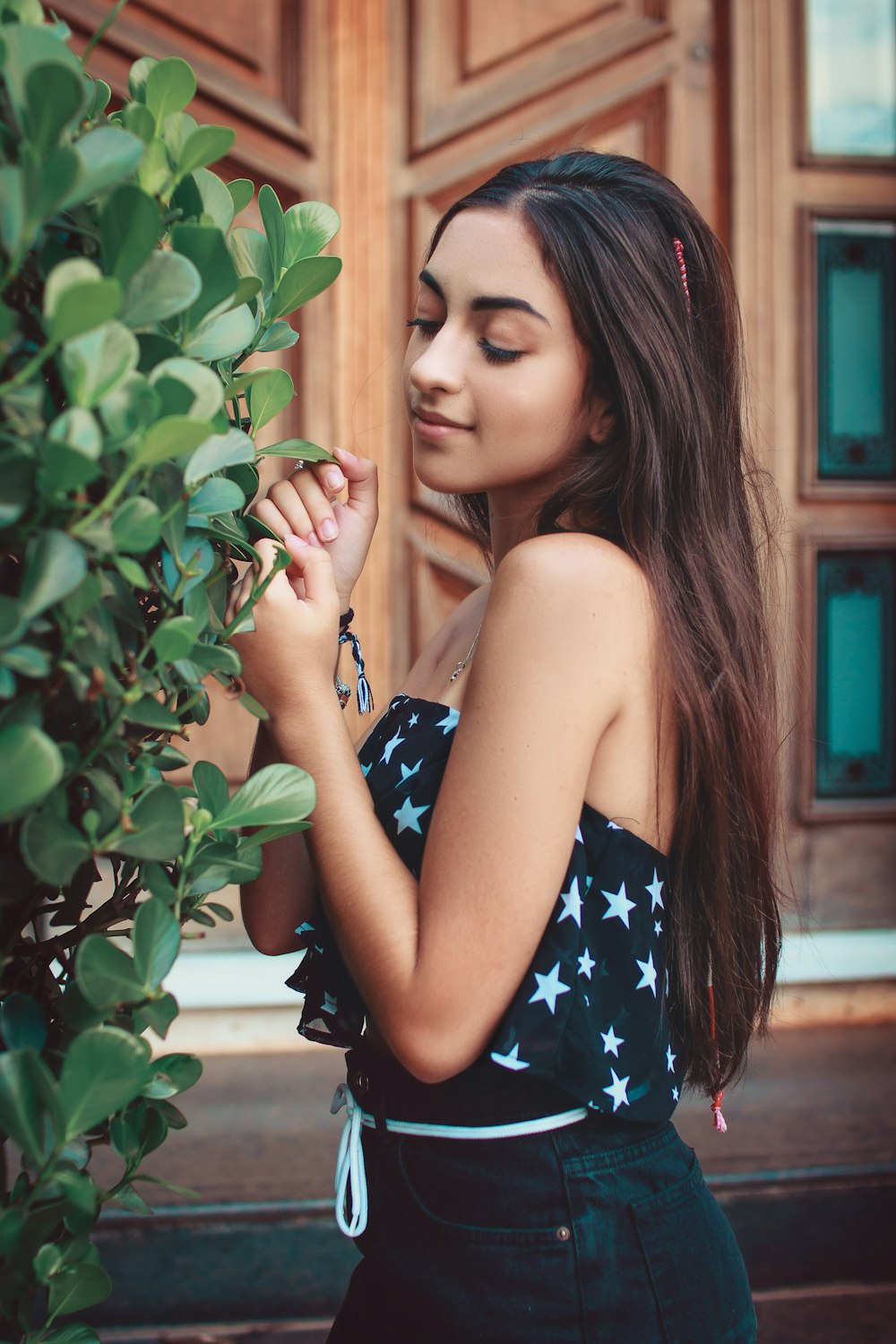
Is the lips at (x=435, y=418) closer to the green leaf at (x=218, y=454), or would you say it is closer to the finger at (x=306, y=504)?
the finger at (x=306, y=504)

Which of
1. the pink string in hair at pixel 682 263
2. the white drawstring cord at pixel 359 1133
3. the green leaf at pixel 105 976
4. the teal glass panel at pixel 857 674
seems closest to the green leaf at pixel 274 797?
the green leaf at pixel 105 976

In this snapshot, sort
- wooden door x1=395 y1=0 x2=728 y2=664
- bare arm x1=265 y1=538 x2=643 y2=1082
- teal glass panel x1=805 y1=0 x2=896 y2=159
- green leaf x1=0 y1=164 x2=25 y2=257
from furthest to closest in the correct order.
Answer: teal glass panel x1=805 y1=0 x2=896 y2=159
wooden door x1=395 y1=0 x2=728 y2=664
bare arm x1=265 y1=538 x2=643 y2=1082
green leaf x1=0 y1=164 x2=25 y2=257

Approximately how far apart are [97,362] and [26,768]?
0.62 feet

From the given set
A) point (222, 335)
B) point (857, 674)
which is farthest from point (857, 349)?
point (222, 335)

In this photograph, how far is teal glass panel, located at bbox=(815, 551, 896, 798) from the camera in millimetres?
2973

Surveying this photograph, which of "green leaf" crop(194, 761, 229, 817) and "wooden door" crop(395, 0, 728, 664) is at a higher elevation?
"wooden door" crop(395, 0, 728, 664)

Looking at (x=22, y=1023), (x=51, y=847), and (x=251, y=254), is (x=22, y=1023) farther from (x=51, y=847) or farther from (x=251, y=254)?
(x=251, y=254)

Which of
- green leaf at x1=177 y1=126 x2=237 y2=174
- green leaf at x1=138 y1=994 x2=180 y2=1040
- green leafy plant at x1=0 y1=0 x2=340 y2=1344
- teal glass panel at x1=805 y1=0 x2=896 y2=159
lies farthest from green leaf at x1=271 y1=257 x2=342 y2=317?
teal glass panel at x1=805 y1=0 x2=896 y2=159

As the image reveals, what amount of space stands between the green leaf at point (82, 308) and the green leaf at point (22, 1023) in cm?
35

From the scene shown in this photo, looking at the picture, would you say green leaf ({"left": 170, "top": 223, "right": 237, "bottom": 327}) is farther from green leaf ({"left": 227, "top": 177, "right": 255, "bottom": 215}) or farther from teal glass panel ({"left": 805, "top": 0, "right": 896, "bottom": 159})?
teal glass panel ({"left": 805, "top": 0, "right": 896, "bottom": 159})

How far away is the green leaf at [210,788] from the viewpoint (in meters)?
0.73

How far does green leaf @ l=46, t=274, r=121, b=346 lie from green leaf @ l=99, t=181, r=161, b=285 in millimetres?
66

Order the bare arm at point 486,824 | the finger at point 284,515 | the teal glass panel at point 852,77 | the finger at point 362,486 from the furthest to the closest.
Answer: the teal glass panel at point 852,77 → the finger at point 362,486 → the finger at point 284,515 → the bare arm at point 486,824

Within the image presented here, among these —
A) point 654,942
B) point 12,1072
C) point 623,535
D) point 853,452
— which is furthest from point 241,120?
point 12,1072
